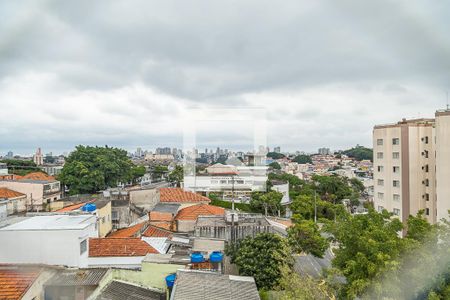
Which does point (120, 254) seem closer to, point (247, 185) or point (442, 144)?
point (442, 144)

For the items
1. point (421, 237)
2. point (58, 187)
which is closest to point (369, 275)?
point (421, 237)

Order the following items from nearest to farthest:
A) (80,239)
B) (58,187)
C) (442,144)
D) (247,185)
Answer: (80,239), (442,144), (58,187), (247,185)

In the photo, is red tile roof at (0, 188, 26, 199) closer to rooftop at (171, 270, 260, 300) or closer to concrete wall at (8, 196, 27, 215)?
concrete wall at (8, 196, 27, 215)

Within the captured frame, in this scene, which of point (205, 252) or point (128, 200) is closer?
point (205, 252)

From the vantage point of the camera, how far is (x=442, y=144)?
6.29m

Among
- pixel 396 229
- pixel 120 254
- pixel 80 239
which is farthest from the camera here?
pixel 120 254

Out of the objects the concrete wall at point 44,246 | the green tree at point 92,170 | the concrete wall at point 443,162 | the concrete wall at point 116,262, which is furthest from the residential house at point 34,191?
the concrete wall at point 443,162

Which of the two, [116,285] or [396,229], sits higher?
[396,229]

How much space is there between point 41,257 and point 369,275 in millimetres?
2838

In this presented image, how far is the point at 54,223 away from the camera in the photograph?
3529 mm

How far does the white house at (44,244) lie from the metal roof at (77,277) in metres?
0.18

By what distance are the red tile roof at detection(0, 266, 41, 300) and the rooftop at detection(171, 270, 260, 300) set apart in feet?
3.62

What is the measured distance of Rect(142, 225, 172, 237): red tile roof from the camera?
512 cm

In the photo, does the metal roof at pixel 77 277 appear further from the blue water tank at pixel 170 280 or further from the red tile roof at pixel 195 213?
the red tile roof at pixel 195 213
